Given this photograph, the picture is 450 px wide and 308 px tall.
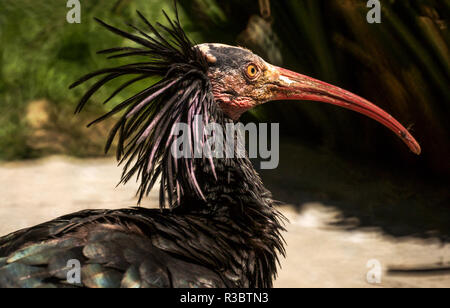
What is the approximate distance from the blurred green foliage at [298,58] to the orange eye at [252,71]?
2720mm

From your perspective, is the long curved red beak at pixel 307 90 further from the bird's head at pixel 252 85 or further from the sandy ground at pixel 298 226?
the sandy ground at pixel 298 226

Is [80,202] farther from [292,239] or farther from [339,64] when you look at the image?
[339,64]

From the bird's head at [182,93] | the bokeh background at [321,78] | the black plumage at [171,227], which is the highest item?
the bokeh background at [321,78]

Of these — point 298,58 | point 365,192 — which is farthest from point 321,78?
point 365,192

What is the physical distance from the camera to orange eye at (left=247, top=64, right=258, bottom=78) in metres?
3.51

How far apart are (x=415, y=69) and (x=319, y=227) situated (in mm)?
1836

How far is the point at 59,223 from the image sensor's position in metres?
2.95

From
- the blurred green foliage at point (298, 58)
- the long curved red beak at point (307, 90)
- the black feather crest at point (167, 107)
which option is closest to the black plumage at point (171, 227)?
the black feather crest at point (167, 107)

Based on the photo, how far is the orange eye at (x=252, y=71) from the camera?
11.5 ft

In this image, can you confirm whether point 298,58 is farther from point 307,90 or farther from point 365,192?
point 307,90

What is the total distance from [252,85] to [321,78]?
3.45m

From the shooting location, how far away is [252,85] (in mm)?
3549

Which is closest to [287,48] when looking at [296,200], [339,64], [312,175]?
[339,64]

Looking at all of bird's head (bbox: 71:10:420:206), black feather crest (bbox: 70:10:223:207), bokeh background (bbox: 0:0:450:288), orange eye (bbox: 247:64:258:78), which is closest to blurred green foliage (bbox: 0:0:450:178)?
bokeh background (bbox: 0:0:450:288)
